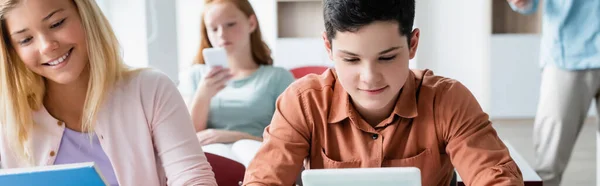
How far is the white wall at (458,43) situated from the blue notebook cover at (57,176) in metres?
4.04

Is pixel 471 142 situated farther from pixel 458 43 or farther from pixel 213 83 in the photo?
pixel 458 43

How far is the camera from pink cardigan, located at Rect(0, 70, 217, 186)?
142 centimetres

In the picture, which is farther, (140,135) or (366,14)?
(140,135)

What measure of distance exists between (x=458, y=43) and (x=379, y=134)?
389 cm

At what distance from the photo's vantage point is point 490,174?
1.17 m

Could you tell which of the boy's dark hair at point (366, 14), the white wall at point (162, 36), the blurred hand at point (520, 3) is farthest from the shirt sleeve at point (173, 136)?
the blurred hand at point (520, 3)

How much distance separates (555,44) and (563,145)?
1.19 ft

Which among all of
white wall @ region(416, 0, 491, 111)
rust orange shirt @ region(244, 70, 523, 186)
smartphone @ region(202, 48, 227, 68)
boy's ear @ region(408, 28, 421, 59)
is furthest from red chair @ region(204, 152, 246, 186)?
white wall @ region(416, 0, 491, 111)

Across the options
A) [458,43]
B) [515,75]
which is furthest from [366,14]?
[458,43]

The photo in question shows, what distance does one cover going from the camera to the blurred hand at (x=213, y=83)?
2.27 m

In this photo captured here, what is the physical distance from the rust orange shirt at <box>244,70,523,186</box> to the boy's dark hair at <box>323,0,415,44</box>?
157 mm

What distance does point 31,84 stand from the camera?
4.66ft

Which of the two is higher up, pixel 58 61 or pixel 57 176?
pixel 58 61

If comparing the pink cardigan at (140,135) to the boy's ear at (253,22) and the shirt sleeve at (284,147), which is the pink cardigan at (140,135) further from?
the boy's ear at (253,22)
